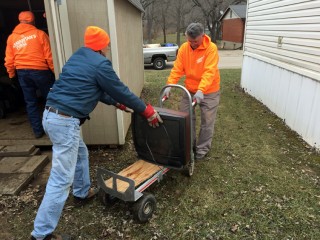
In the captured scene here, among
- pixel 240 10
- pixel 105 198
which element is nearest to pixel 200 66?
pixel 105 198

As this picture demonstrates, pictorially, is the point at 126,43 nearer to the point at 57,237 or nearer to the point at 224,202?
the point at 224,202

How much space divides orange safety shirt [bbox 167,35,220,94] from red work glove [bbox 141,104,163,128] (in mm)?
909

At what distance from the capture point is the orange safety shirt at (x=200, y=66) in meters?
3.90

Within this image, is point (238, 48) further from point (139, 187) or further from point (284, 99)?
point (139, 187)

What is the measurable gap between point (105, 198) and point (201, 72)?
2.15 meters

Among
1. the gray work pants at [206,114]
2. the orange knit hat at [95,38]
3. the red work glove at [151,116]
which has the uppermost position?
the orange knit hat at [95,38]

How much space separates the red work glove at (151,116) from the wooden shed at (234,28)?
2925cm

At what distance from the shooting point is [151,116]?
308 centimetres

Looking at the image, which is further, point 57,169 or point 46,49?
point 46,49

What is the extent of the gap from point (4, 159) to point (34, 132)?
2.05ft

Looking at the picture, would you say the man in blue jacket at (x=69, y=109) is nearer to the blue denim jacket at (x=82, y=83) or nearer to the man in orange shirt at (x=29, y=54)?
the blue denim jacket at (x=82, y=83)

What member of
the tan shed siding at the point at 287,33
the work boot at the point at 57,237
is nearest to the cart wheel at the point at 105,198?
the work boot at the point at 57,237

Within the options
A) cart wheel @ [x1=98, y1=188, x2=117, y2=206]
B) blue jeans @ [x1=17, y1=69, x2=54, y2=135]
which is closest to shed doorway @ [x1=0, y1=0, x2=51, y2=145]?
blue jeans @ [x1=17, y1=69, x2=54, y2=135]

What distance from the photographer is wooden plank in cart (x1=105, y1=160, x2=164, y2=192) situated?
324 cm
